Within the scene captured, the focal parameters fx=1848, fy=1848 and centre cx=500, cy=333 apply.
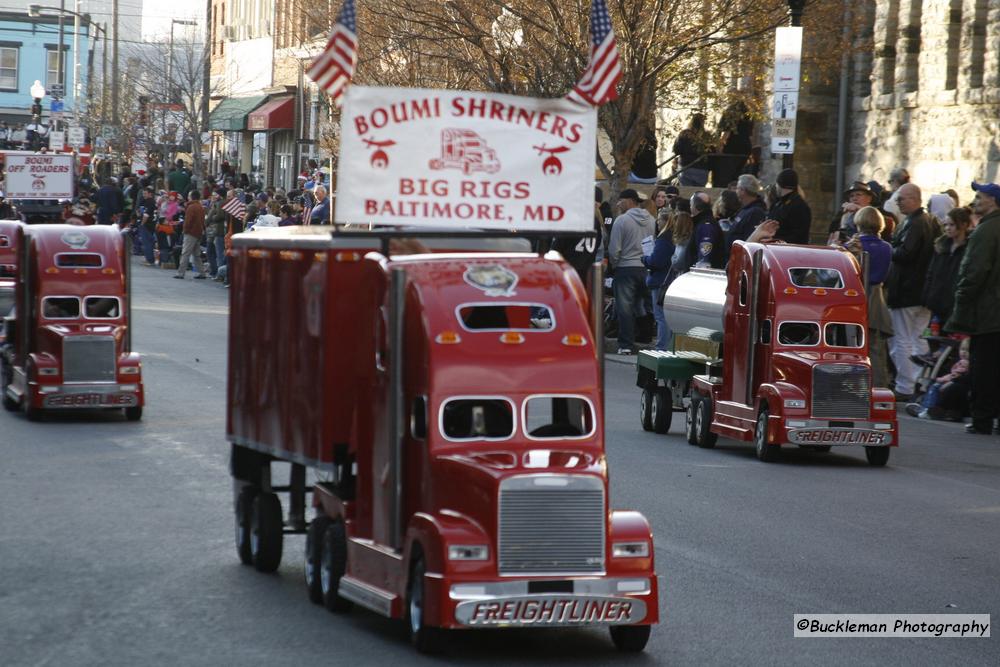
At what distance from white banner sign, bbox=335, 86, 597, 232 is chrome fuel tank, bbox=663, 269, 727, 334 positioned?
732 cm

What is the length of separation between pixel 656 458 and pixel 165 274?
3029cm

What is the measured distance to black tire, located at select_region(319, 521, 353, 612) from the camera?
8844 millimetres

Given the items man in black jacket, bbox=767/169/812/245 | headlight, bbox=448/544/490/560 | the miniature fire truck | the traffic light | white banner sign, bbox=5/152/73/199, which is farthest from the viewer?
the traffic light

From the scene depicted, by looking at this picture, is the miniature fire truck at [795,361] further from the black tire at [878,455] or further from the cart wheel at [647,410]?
the cart wheel at [647,410]

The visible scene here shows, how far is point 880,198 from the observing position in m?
22.8

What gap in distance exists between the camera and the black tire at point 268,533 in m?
10.1

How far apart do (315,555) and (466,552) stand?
1685mm

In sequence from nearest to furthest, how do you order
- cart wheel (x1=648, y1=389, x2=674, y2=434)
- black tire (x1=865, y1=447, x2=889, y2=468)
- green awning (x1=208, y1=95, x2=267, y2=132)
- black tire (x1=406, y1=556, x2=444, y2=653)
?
black tire (x1=406, y1=556, x2=444, y2=653) < black tire (x1=865, y1=447, x2=889, y2=468) < cart wheel (x1=648, y1=389, x2=674, y2=434) < green awning (x1=208, y1=95, x2=267, y2=132)

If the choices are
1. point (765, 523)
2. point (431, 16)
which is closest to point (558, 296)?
point (765, 523)

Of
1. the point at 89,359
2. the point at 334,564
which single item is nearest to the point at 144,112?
the point at 89,359

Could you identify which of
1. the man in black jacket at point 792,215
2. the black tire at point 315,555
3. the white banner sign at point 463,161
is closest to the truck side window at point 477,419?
the white banner sign at point 463,161

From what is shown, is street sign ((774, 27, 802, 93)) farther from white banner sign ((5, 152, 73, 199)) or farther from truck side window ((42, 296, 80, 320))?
white banner sign ((5, 152, 73, 199))

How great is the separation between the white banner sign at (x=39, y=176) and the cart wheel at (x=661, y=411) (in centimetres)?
2674

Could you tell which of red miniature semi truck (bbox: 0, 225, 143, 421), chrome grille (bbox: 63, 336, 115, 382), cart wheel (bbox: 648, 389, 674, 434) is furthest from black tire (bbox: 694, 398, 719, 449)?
chrome grille (bbox: 63, 336, 115, 382)
